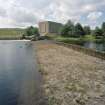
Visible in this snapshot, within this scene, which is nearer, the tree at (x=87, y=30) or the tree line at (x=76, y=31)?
the tree line at (x=76, y=31)

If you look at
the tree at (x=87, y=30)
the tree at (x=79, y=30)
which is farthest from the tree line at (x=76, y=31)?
the tree at (x=87, y=30)

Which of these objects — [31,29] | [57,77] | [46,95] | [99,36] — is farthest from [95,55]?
[31,29]

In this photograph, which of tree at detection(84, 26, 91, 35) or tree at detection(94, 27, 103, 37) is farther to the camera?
tree at detection(84, 26, 91, 35)

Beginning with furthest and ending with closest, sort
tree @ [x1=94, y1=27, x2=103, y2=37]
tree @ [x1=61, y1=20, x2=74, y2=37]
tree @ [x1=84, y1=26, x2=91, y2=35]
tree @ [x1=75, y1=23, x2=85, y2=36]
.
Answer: tree @ [x1=84, y1=26, x2=91, y2=35] < tree @ [x1=75, y1=23, x2=85, y2=36] < tree @ [x1=61, y1=20, x2=74, y2=37] < tree @ [x1=94, y1=27, x2=103, y2=37]

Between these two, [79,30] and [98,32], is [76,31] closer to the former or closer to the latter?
[79,30]

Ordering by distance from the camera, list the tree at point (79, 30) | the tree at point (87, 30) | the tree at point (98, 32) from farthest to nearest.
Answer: the tree at point (87, 30), the tree at point (79, 30), the tree at point (98, 32)

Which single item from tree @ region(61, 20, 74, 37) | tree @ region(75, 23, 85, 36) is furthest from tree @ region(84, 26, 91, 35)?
tree @ region(61, 20, 74, 37)

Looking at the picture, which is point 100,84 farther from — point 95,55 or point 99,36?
point 99,36

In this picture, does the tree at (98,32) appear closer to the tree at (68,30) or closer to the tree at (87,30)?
the tree at (87,30)

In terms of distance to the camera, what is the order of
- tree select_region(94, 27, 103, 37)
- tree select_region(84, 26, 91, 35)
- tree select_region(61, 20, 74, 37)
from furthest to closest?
1. tree select_region(84, 26, 91, 35)
2. tree select_region(61, 20, 74, 37)
3. tree select_region(94, 27, 103, 37)

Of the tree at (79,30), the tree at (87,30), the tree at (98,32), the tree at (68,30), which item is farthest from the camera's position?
the tree at (87,30)

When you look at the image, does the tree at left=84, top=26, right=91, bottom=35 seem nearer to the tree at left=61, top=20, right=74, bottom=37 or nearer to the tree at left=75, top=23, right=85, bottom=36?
the tree at left=75, top=23, right=85, bottom=36

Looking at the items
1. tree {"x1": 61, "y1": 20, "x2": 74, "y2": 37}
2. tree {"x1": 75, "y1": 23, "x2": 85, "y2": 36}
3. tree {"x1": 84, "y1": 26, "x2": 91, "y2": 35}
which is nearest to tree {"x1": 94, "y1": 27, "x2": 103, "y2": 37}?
tree {"x1": 75, "y1": 23, "x2": 85, "y2": 36}

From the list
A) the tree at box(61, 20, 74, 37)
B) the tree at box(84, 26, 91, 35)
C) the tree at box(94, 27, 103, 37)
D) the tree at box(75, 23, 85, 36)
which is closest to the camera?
the tree at box(94, 27, 103, 37)
